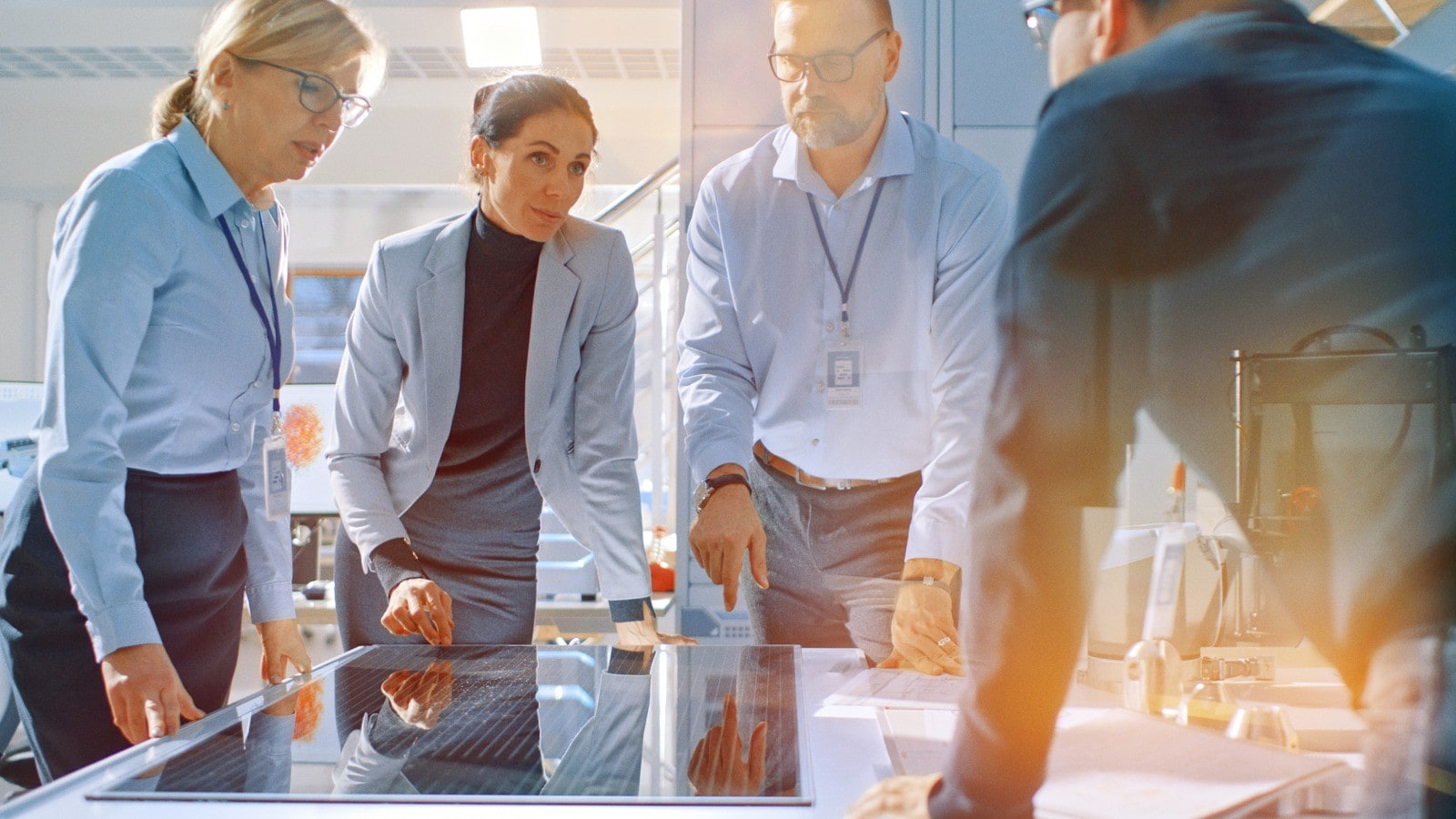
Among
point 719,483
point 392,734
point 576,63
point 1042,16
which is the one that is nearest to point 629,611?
point 719,483

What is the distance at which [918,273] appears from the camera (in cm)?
145

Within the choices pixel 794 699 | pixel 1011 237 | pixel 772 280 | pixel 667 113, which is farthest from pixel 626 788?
pixel 667 113

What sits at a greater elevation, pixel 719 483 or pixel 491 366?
pixel 491 366

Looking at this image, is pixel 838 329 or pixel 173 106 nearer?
pixel 173 106

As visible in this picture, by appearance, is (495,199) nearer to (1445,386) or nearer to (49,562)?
(49,562)

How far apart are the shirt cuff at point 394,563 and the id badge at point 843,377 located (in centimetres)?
59

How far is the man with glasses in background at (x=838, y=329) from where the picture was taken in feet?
4.62

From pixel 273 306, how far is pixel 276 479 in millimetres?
210

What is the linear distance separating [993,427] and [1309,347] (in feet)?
0.72

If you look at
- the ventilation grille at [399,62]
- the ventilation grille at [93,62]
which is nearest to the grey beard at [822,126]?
the ventilation grille at [399,62]

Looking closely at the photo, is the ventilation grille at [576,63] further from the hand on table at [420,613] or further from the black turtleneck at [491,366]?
the hand on table at [420,613]

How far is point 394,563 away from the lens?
54.9 inches

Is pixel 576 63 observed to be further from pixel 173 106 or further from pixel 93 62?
pixel 173 106

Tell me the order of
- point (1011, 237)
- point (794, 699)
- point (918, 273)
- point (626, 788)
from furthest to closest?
point (918, 273) < point (794, 699) < point (626, 788) < point (1011, 237)
